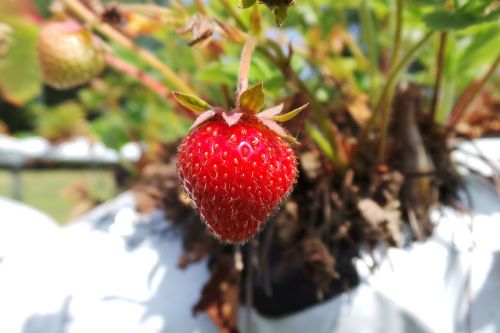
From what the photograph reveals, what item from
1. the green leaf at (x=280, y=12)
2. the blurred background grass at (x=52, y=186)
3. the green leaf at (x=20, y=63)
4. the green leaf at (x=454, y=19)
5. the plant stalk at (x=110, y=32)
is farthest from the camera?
the blurred background grass at (x=52, y=186)

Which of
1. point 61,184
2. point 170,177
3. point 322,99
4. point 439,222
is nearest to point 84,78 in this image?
point 170,177

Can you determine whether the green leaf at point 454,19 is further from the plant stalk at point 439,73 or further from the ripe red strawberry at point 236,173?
the ripe red strawberry at point 236,173

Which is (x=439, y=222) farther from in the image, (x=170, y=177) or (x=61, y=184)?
(x=61, y=184)

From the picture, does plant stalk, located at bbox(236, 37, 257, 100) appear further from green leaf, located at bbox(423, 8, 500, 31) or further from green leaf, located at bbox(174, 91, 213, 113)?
green leaf, located at bbox(423, 8, 500, 31)

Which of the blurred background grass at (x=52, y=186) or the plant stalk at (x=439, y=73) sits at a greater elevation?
the plant stalk at (x=439, y=73)

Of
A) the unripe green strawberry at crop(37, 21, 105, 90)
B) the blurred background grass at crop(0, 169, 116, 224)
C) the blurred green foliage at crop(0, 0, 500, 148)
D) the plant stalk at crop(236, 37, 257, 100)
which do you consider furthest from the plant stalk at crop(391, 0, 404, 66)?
the blurred background grass at crop(0, 169, 116, 224)

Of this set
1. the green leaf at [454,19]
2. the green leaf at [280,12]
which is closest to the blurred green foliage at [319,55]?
the green leaf at [454,19]

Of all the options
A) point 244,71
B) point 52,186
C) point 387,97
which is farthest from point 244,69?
point 52,186
